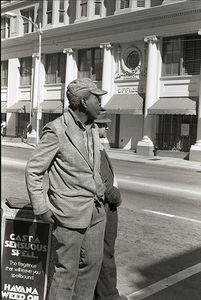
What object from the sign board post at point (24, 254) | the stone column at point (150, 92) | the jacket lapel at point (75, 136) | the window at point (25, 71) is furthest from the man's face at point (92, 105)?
the window at point (25, 71)

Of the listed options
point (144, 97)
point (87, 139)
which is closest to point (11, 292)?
point (87, 139)

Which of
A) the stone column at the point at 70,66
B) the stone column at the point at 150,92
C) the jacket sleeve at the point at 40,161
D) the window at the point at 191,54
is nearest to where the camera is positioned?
the jacket sleeve at the point at 40,161

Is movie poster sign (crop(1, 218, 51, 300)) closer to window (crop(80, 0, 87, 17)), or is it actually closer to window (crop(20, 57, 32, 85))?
window (crop(80, 0, 87, 17))

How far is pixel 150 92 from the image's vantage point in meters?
17.2

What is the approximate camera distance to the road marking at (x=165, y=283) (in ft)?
12.9

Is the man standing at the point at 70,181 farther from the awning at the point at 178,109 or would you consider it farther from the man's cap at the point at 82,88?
the awning at the point at 178,109

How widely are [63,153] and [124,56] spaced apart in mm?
11609

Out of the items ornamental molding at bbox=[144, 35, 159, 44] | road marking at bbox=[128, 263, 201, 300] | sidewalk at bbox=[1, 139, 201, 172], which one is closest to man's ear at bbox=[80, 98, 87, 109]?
sidewalk at bbox=[1, 139, 201, 172]

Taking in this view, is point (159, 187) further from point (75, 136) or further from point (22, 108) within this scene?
point (75, 136)

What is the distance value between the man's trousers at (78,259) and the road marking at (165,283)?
0.89 m

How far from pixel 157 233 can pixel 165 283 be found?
1863 mm

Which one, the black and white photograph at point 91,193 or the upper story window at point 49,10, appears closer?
the black and white photograph at point 91,193

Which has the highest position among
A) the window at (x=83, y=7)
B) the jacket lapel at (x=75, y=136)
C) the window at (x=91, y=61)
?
the window at (x=83, y=7)

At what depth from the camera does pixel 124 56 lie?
14070mm
